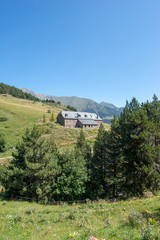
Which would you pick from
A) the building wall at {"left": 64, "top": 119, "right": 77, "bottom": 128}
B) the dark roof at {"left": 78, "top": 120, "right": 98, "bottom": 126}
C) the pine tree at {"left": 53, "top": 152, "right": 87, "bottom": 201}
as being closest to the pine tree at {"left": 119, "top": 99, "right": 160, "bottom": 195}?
the pine tree at {"left": 53, "top": 152, "right": 87, "bottom": 201}

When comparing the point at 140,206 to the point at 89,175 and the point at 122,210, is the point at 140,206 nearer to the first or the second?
the point at 122,210

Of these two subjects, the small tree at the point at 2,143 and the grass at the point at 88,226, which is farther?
the small tree at the point at 2,143

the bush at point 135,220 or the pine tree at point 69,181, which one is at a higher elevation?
the bush at point 135,220

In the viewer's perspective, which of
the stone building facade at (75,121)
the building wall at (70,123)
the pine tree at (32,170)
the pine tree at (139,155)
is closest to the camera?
the pine tree at (139,155)

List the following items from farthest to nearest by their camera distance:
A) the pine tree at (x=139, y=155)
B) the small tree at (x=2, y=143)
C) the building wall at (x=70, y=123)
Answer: the building wall at (x=70, y=123) → the small tree at (x=2, y=143) → the pine tree at (x=139, y=155)

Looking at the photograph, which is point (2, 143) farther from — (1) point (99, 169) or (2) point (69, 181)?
(1) point (99, 169)

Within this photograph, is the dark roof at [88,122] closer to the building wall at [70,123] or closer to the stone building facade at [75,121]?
the stone building facade at [75,121]

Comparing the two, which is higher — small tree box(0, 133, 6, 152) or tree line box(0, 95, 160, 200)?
tree line box(0, 95, 160, 200)

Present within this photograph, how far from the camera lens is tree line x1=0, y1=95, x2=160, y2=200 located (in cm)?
1859

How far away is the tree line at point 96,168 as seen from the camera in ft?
61.0

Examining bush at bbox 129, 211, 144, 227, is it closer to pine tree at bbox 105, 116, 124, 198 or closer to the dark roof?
pine tree at bbox 105, 116, 124, 198

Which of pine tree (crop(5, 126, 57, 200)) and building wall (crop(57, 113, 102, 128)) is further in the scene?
building wall (crop(57, 113, 102, 128))

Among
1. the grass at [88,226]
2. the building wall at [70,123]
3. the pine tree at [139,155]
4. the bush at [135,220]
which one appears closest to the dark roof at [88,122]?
the building wall at [70,123]

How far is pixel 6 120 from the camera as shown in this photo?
81250mm
